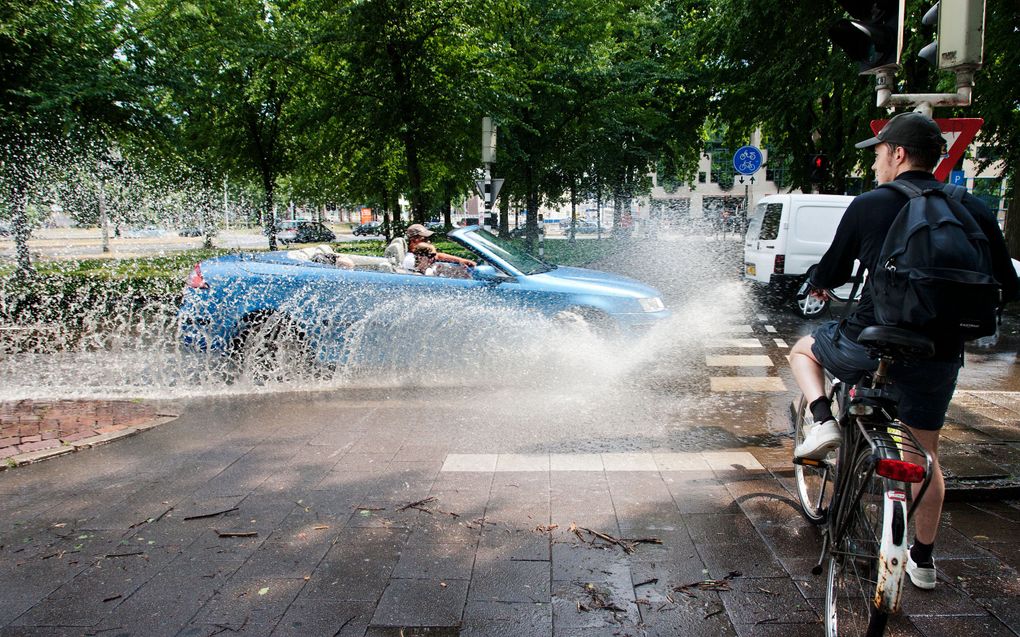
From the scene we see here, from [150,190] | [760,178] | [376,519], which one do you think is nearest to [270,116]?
[150,190]

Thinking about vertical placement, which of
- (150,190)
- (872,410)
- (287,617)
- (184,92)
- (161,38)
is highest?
(161,38)

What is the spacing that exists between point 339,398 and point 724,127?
811 inches

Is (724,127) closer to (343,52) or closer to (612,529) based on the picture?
(343,52)

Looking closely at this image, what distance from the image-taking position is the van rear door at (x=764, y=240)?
41.8ft

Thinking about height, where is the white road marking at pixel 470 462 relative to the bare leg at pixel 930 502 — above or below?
below

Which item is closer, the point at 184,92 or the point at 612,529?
the point at 612,529

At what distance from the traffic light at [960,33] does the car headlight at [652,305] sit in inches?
140

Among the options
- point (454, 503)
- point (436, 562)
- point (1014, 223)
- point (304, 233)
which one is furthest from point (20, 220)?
point (304, 233)

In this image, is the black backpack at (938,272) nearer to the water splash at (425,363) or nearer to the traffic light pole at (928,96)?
the traffic light pole at (928,96)

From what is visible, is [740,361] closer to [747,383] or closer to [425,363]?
[747,383]

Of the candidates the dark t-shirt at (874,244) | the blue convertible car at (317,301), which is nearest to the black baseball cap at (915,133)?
the dark t-shirt at (874,244)

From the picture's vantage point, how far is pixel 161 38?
13.0 m

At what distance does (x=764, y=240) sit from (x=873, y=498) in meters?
11.4

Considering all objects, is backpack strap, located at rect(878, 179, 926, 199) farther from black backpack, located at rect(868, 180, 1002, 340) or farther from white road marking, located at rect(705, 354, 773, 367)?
white road marking, located at rect(705, 354, 773, 367)
